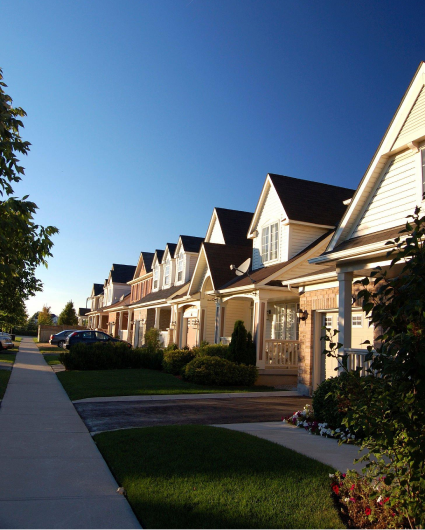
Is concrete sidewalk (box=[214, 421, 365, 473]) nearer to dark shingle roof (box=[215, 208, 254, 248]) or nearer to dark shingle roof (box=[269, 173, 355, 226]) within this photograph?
dark shingle roof (box=[269, 173, 355, 226])

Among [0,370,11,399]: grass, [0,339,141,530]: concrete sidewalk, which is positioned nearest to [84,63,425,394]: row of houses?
[0,339,141,530]: concrete sidewalk

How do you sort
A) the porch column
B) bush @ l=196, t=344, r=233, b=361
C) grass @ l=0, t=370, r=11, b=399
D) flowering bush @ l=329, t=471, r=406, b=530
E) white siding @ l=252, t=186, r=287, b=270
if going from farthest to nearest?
1. white siding @ l=252, t=186, r=287, b=270
2. bush @ l=196, t=344, r=233, b=361
3. grass @ l=0, t=370, r=11, b=399
4. the porch column
5. flowering bush @ l=329, t=471, r=406, b=530

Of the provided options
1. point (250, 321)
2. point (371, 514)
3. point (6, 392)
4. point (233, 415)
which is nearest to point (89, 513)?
point (371, 514)

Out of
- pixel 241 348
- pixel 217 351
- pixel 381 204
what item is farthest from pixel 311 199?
pixel 381 204

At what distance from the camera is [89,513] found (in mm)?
4504

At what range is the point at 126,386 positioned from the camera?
562 inches

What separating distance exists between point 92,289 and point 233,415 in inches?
2277

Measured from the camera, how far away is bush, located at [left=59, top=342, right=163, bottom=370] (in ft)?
64.7

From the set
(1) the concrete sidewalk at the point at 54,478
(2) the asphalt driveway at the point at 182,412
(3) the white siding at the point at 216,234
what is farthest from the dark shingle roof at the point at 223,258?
(1) the concrete sidewalk at the point at 54,478

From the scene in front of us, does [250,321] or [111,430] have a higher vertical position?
[250,321]

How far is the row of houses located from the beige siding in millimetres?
44

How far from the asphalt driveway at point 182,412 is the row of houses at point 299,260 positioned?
86.5 inches

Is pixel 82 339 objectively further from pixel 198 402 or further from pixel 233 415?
pixel 233 415

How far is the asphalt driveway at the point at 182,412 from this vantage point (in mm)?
9008
